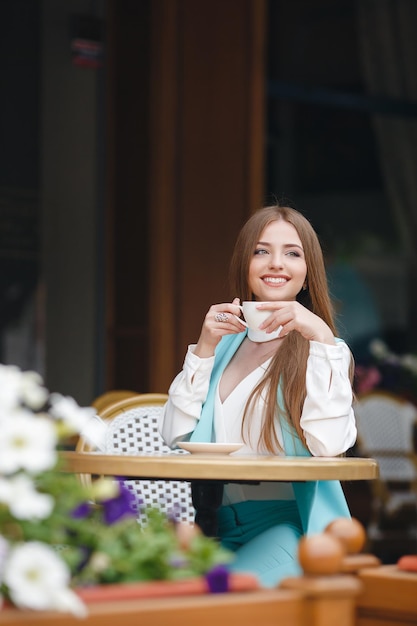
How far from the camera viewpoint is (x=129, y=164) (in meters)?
6.06

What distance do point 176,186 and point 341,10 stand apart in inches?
130

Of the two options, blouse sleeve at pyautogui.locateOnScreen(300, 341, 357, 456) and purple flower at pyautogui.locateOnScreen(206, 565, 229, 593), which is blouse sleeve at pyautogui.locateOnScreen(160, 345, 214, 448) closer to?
blouse sleeve at pyautogui.locateOnScreen(300, 341, 357, 456)

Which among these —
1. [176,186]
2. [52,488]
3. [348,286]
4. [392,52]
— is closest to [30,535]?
[52,488]

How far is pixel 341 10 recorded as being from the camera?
8625mm

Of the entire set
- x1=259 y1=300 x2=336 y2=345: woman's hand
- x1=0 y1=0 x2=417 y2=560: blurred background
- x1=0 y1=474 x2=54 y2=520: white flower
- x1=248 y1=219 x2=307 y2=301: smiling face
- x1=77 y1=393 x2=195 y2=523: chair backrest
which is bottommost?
x1=77 y1=393 x2=195 y2=523: chair backrest

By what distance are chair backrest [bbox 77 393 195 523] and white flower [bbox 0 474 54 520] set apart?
183cm

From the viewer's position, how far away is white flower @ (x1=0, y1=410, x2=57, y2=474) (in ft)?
4.25

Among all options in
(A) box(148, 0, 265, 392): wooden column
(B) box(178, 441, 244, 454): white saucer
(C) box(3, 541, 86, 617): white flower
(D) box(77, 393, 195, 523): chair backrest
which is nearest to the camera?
(C) box(3, 541, 86, 617): white flower

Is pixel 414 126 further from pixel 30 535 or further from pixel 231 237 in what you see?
pixel 30 535

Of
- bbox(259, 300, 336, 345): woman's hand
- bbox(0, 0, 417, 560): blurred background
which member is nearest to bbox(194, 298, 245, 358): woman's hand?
bbox(259, 300, 336, 345): woman's hand

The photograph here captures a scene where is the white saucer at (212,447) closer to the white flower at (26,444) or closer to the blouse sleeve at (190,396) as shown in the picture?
the blouse sleeve at (190,396)

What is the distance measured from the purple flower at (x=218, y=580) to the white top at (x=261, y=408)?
1.27m

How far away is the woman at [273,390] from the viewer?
2.60 meters

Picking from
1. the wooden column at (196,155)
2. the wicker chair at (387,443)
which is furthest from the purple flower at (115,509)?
the wicker chair at (387,443)
